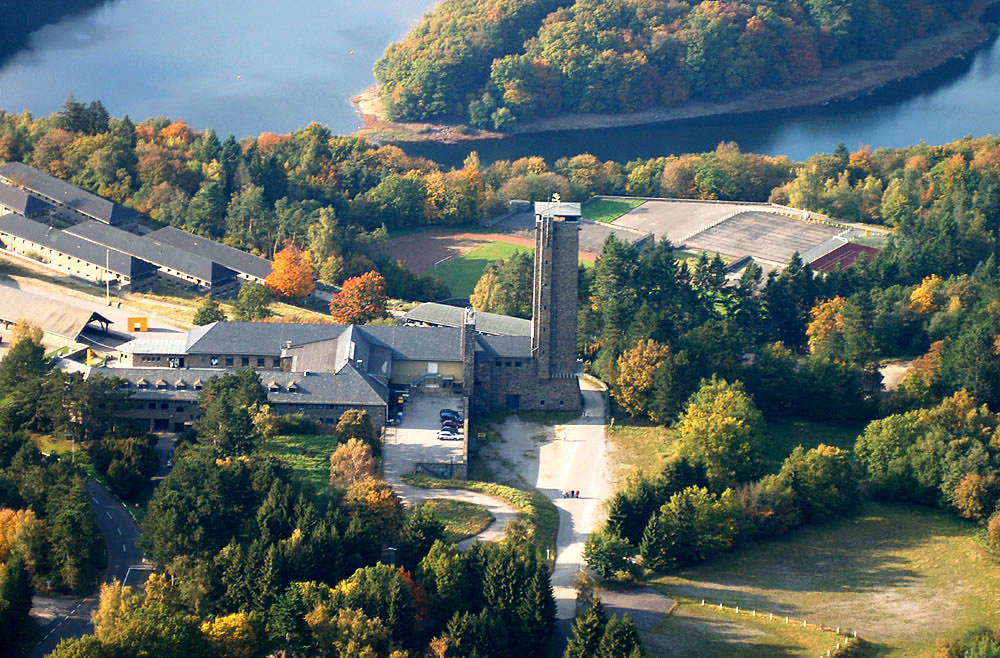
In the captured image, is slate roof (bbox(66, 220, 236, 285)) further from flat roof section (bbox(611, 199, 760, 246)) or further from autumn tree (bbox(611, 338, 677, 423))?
flat roof section (bbox(611, 199, 760, 246))

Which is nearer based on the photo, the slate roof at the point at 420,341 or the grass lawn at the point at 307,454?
the grass lawn at the point at 307,454

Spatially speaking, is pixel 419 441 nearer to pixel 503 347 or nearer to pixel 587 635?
pixel 503 347

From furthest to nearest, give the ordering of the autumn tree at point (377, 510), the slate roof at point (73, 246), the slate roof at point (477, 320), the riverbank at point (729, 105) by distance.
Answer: the riverbank at point (729, 105) → the slate roof at point (73, 246) → the slate roof at point (477, 320) → the autumn tree at point (377, 510)

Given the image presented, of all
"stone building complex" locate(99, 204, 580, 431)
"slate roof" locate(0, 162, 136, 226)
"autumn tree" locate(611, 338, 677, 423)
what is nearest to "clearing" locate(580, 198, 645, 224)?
"slate roof" locate(0, 162, 136, 226)

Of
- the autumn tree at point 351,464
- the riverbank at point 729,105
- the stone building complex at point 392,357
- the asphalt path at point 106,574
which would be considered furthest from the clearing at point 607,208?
the asphalt path at point 106,574

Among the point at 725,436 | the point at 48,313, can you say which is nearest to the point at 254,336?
the point at 48,313

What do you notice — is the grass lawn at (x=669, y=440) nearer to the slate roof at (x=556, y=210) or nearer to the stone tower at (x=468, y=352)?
the stone tower at (x=468, y=352)
